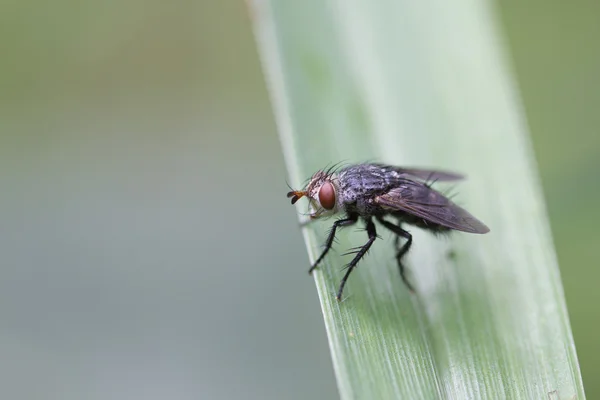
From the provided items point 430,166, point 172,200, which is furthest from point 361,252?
point 172,200

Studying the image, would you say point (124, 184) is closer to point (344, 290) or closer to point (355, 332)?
point (344, 290)

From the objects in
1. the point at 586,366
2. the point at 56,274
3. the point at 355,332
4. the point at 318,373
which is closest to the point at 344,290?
the point at 355,332

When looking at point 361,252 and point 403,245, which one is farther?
point 403,245

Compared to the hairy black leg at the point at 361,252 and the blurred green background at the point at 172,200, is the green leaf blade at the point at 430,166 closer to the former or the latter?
the hairy black leg at the point at 361,252

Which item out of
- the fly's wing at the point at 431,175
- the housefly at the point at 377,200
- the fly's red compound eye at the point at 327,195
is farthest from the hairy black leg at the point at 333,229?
the fly's wing at the point at 431,175

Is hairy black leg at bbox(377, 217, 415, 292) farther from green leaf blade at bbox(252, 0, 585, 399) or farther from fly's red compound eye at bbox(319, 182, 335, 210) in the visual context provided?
fly's red compound eye at bbox(319, 182, 335, 210)

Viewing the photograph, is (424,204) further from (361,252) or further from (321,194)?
(321,194)

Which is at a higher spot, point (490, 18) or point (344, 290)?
point (490, 18)
